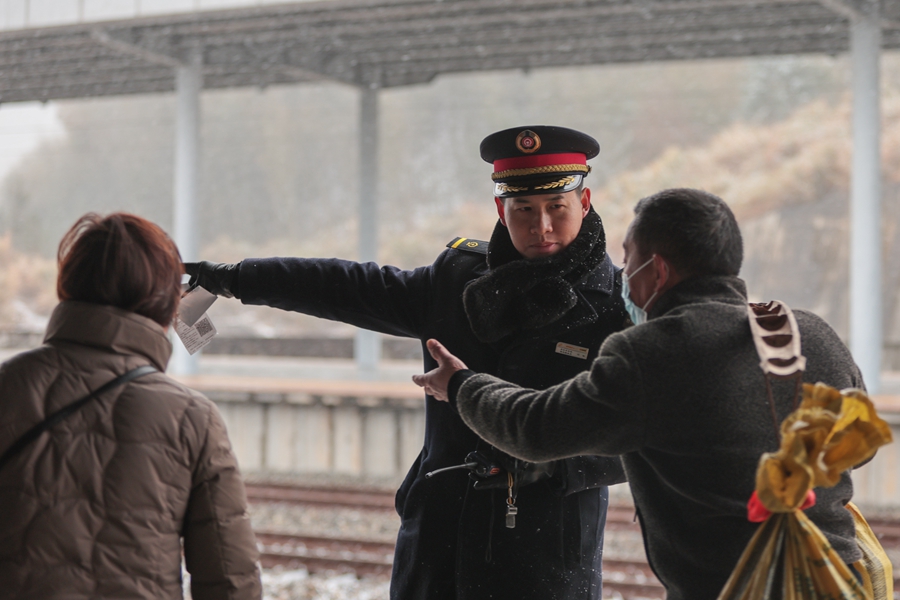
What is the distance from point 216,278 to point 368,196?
9880 mm

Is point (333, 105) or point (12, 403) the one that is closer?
point (12, 403)

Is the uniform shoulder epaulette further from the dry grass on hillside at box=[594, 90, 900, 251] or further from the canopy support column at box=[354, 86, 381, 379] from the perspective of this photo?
the dry grass on hillside at box=[594, 90, 900, 251]

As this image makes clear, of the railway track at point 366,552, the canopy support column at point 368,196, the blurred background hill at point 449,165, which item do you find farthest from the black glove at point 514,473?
the blurred background hill at point 449,165

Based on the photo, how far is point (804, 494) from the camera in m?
1.35

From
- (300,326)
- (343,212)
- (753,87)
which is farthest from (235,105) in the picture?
(753,87)

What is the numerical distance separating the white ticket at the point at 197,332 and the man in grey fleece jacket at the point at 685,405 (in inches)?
38.2

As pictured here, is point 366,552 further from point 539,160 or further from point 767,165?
point 767,165

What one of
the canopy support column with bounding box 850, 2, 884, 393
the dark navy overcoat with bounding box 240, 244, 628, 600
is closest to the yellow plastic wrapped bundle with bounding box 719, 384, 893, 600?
the dark navy overcoat with bounding box 240, 244, 628, 600

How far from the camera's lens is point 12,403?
145 centimetres

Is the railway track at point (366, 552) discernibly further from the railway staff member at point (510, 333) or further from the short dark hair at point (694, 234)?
the short dark hair at point (694, 234)

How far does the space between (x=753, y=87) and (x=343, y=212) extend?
1721 cm

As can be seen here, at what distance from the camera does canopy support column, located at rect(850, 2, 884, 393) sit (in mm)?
8984

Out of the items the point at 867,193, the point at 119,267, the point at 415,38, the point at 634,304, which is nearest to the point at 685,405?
the point at 634,304

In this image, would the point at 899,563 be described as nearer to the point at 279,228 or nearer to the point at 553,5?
the point at 553,5
